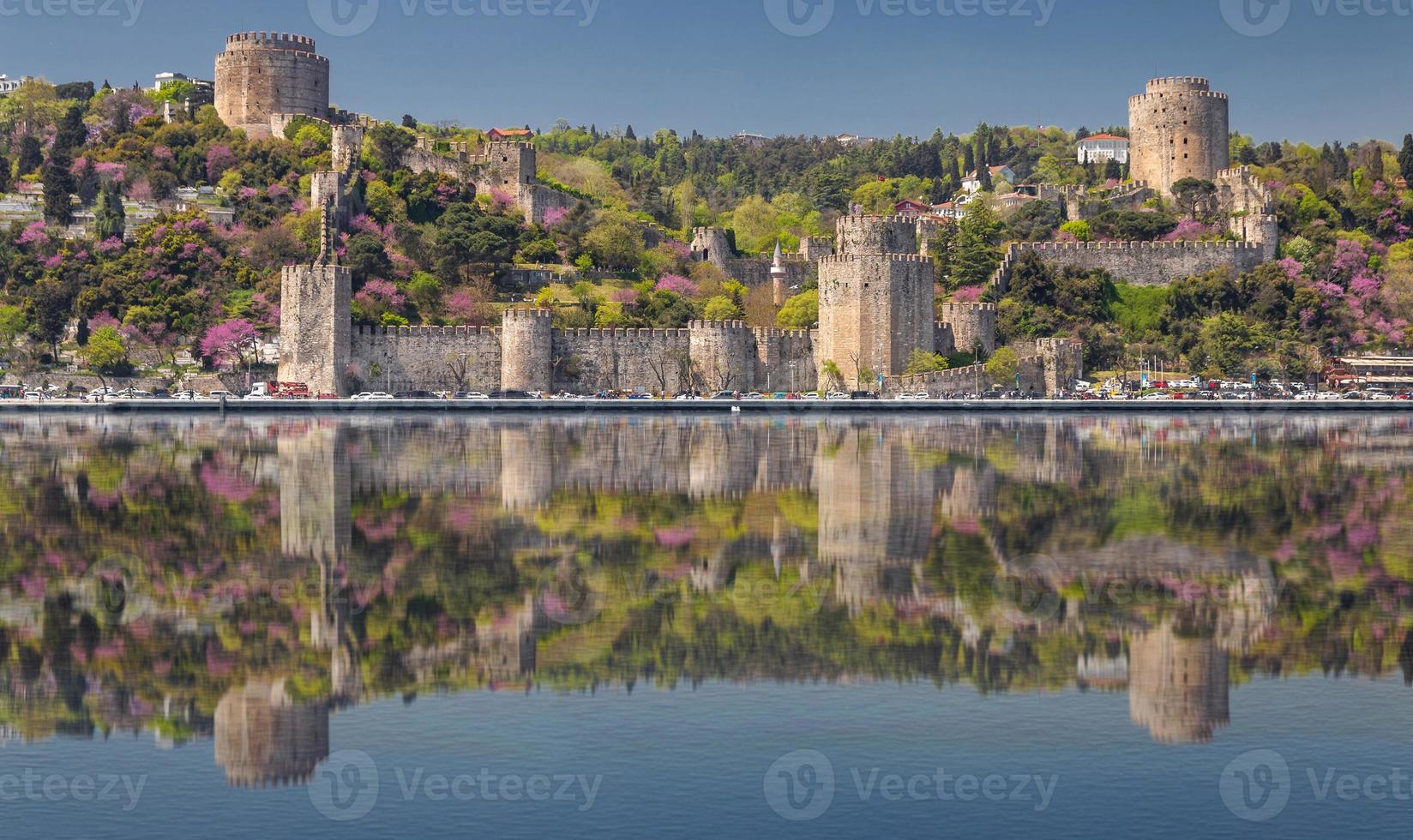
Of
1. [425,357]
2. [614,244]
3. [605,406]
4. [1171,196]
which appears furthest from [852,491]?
[1171,196]

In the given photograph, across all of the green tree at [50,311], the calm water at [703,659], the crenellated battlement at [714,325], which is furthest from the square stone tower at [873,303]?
the calm water at [703,659]

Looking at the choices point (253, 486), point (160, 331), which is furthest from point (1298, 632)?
point (160, 331)

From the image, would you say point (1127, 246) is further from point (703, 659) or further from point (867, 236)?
point (703, 659)

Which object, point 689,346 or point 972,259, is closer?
point 689,346

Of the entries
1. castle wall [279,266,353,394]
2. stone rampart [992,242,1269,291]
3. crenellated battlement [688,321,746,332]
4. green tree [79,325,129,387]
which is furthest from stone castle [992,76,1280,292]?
green tree [79,325,129,387]

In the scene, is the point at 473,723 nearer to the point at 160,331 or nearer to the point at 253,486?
the point at 253,486

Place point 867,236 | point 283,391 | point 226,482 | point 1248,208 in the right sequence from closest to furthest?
point 226,482 < point 283,391 < point 867,236 < point 1248,208
